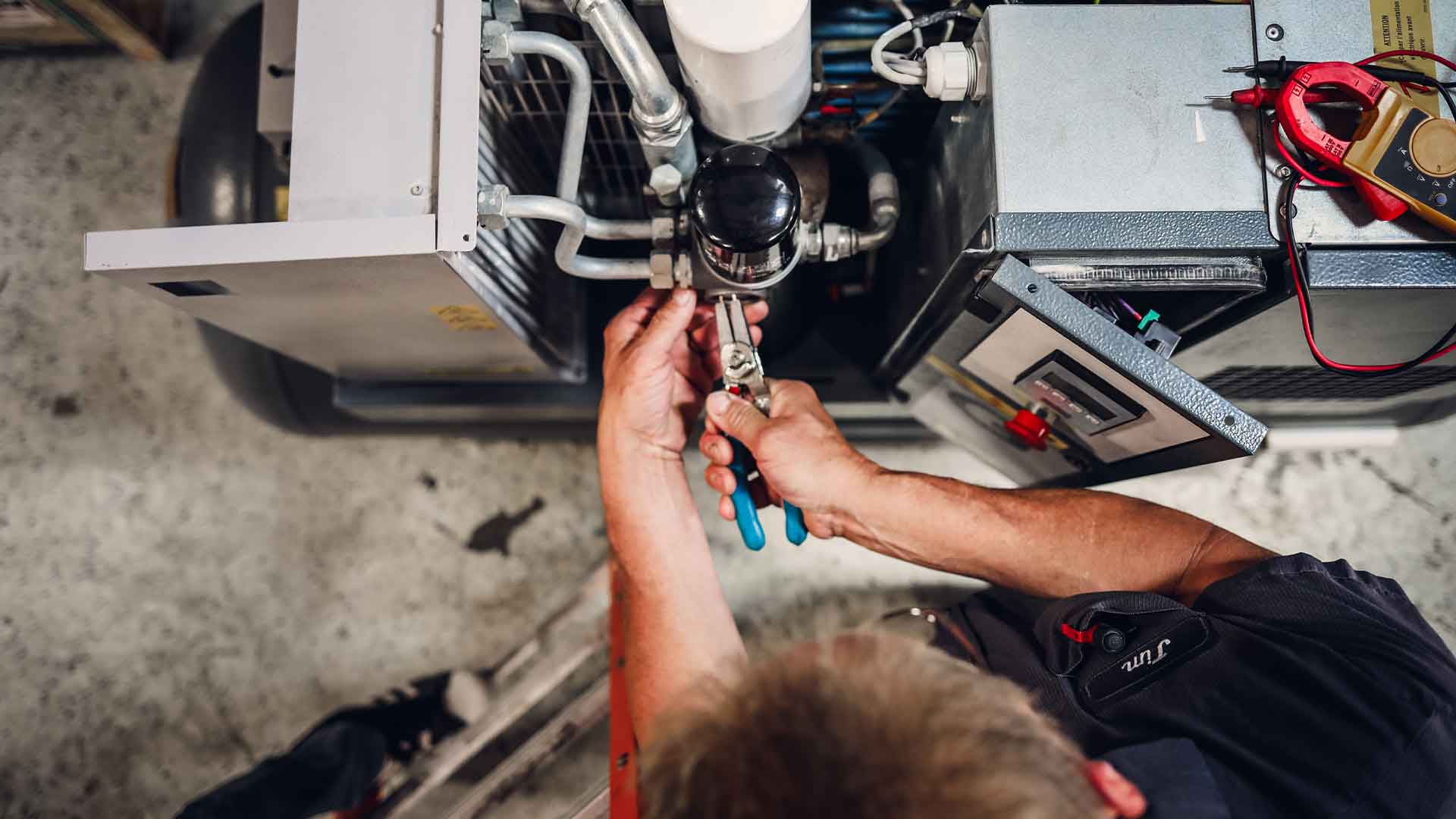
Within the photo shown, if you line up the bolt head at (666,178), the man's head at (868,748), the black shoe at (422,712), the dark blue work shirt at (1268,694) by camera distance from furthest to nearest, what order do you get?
the black shoe at (422,712)
the bolt head at (666,178)
the dark blue work shirt at (1268,694)
the man's head at (868,748)

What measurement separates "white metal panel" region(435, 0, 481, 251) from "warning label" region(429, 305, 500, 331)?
0.57 feet

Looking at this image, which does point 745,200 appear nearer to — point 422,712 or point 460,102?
point 460,102

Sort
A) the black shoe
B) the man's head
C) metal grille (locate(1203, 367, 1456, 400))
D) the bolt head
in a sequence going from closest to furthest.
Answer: the man's head → the bolt head → metal grille (locate(1203, 367, 1456, 400)) → the black shoe

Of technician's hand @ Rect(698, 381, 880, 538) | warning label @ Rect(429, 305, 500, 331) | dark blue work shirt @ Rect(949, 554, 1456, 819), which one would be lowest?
dark blue work shirt @ Rect(949, 554, 1456, 819)

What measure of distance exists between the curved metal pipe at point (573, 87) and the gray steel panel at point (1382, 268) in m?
0.62

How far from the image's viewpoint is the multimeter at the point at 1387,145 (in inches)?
25.1

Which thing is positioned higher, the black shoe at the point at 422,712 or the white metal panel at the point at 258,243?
the white metal panel at the point at 258,243

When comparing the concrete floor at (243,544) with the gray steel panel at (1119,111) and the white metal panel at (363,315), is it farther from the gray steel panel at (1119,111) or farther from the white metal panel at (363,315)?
the gray steel panel at (1119,111)

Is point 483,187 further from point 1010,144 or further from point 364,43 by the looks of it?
point 1010,144

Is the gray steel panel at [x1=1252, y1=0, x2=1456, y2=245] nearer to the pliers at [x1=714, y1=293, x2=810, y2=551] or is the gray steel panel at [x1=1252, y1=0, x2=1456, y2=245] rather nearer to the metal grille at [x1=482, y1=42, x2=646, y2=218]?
the pliers at [x1=714, y1=293, x2=810, y2=551]

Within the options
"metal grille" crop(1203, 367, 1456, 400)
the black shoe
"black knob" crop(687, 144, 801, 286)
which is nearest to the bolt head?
"black knob" crop(687, 144, 801, 286)

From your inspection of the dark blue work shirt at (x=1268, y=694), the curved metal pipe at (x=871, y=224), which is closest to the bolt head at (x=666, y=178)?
the curved metal pipe at (x=871, y=224)

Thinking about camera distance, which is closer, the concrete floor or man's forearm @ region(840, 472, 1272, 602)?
man's forearm @ region(840, 472, 1272, 602)

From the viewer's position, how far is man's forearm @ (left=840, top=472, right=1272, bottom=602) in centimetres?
79
